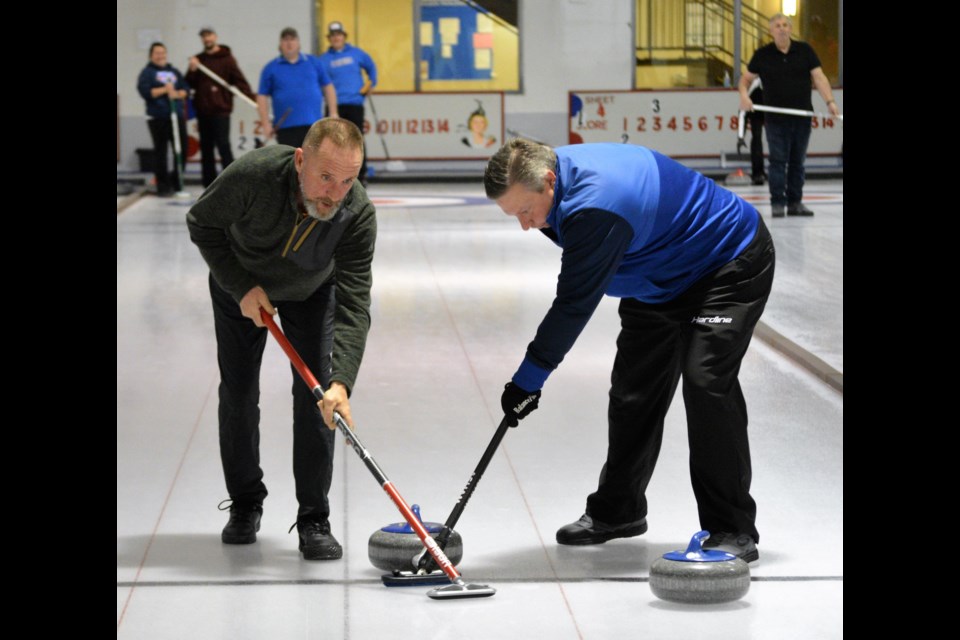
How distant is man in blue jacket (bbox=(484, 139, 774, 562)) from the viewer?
167 inches

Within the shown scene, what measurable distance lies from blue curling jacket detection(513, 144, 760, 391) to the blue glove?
0.9 inches

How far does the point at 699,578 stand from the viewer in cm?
423

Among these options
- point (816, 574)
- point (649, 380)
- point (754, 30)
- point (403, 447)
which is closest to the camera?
point (816, 574)

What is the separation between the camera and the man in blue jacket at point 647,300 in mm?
4250

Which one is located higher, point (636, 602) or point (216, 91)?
point (216, 91)

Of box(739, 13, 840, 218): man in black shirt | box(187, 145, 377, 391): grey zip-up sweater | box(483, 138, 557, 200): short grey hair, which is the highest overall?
box(739, 13, 840, 218): man in black shirt

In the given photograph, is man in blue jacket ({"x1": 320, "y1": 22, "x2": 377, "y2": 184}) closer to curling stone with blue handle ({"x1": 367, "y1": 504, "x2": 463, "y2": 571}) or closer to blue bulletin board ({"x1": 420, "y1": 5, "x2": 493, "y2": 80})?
blue bulletin board ({"x1": 420, "y1": 5, "x2": 493, "y2": 80})

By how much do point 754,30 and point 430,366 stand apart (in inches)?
556

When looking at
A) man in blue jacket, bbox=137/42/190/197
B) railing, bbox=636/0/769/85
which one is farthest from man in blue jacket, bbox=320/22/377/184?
railing, bbox=636/0/769/85

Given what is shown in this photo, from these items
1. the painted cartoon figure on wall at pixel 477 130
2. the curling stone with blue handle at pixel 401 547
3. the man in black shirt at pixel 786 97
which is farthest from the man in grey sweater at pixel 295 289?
the painted cartoon figure on wall at pixel 477 130
